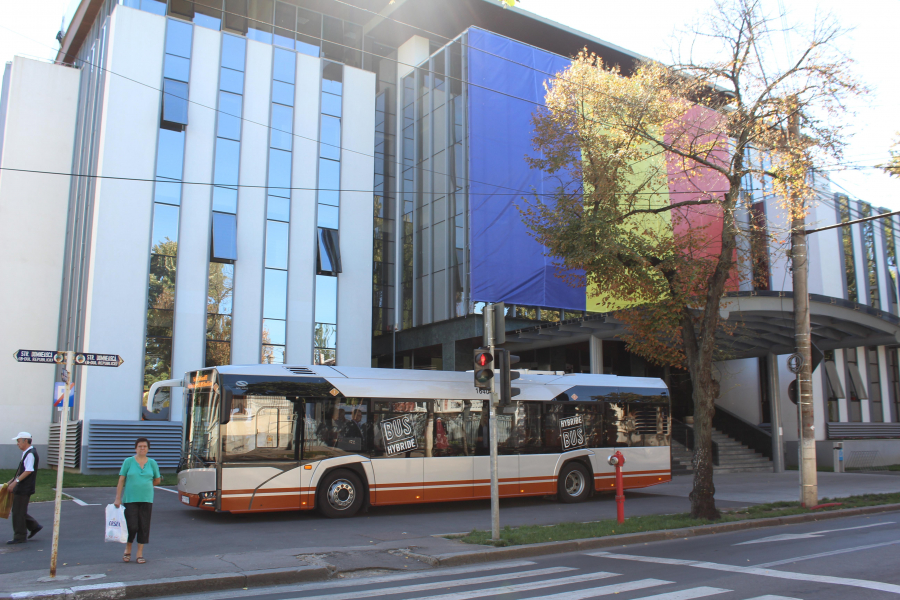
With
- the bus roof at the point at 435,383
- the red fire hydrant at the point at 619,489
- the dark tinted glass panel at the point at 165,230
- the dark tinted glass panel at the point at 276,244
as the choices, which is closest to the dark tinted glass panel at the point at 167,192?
the dark tinted glass panel at the point at 165,230

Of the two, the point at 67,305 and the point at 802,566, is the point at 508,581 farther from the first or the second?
the point at 67,305

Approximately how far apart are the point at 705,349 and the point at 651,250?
7.10ft

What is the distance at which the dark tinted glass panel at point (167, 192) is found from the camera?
2441 cm

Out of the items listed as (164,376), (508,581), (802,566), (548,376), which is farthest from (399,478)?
(164,376)

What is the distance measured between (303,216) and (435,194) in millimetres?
5424

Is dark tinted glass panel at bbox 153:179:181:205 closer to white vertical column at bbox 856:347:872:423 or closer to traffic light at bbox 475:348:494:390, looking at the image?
traffic light at bbox 475:348:494:390

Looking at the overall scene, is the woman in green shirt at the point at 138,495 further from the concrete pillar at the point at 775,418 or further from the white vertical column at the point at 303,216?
the concrete pillar at the point at 775,418

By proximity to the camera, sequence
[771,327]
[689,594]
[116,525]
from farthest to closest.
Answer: [771,327], [116,525], [689,594]

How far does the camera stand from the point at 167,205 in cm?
2452

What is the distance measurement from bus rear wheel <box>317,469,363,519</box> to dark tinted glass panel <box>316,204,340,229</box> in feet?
51.9

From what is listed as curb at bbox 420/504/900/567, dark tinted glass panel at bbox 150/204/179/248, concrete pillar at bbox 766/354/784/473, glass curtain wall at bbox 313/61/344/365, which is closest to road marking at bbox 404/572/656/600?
curb at bbox 420/504/900/567

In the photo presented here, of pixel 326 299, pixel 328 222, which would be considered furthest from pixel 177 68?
pixel 326 299

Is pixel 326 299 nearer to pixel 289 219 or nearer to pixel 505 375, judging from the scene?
pixel 289 219

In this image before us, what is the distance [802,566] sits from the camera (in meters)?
8.46
